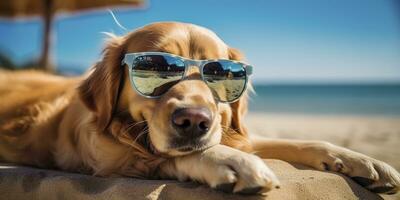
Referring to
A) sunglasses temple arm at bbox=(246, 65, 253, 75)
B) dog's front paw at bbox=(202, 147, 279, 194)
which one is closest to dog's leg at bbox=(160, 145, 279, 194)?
dog's front paw at bbox=(202, 147, 279, 194)

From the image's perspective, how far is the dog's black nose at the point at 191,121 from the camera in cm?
200

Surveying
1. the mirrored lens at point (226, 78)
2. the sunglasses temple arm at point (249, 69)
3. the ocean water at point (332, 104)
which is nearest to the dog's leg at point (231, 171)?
the mirrored lens at point (226, 78)

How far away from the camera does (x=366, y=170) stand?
7.72 ft

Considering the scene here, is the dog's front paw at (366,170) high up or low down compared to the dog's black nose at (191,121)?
down

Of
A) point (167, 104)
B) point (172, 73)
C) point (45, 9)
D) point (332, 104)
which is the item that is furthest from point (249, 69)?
point (332, 104)

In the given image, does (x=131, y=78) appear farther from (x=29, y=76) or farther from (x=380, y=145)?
(x=380, y=145)

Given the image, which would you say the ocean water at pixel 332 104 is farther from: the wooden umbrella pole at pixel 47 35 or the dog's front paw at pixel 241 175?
the wooden umbrella pole at pixel 47 35

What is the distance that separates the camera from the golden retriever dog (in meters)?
2.00

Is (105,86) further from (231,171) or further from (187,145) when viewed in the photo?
(231,171)

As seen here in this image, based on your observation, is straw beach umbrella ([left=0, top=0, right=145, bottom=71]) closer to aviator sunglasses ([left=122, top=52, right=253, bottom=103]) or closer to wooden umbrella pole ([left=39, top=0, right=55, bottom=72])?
wooden umbrella pole ([left=39, top=0, right=55, bottom=72])

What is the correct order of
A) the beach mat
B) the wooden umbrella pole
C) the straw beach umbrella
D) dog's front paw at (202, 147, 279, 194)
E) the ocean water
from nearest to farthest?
dog's front paw at (202, 147, 279, 194), the beach mat, the straw beach umbrella, the wooden umbrella pole, the ocean water

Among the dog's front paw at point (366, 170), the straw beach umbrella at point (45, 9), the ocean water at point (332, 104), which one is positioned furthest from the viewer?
the ocean water at point (332, 104)

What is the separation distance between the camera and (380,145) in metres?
5.26

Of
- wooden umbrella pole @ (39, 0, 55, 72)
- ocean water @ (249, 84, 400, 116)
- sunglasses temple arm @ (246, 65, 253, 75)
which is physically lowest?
ocean water @ (249, 84, 400, 116)
